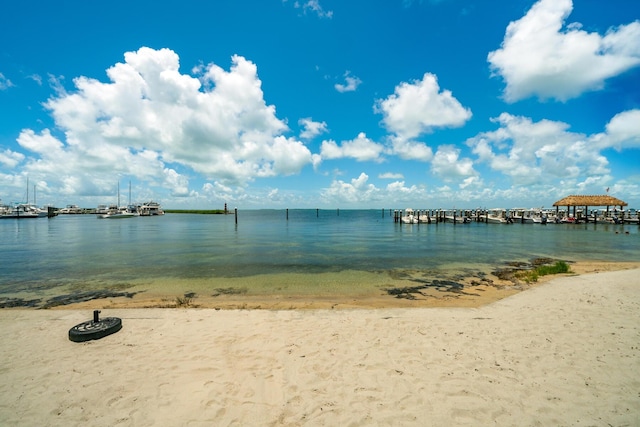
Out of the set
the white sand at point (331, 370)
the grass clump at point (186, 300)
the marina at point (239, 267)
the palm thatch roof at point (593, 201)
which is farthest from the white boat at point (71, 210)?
the palm thatch roof at point (593, 201)

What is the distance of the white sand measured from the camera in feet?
15.6

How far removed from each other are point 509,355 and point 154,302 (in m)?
13.2

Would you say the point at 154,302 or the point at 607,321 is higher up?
the point at 607,321

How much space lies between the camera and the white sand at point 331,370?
4758 millimetres

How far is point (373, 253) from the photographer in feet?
88.9

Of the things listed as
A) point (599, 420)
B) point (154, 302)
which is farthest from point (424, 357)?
point (154, 302)

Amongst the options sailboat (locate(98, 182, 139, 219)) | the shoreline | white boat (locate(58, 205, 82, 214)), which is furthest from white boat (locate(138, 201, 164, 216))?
the shoreline

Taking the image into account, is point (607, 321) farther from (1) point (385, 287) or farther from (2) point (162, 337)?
(2) point (162, 337)

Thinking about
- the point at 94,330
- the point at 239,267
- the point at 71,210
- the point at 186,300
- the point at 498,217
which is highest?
the point at 71,210

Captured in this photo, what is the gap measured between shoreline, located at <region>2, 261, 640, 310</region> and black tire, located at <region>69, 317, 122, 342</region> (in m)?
3.22

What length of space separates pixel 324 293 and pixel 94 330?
30.3 ft

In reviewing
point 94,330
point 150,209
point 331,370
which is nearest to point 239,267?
point 94,330

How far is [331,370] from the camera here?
20.0 feet

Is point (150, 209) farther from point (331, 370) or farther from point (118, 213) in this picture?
point (331, 370)
